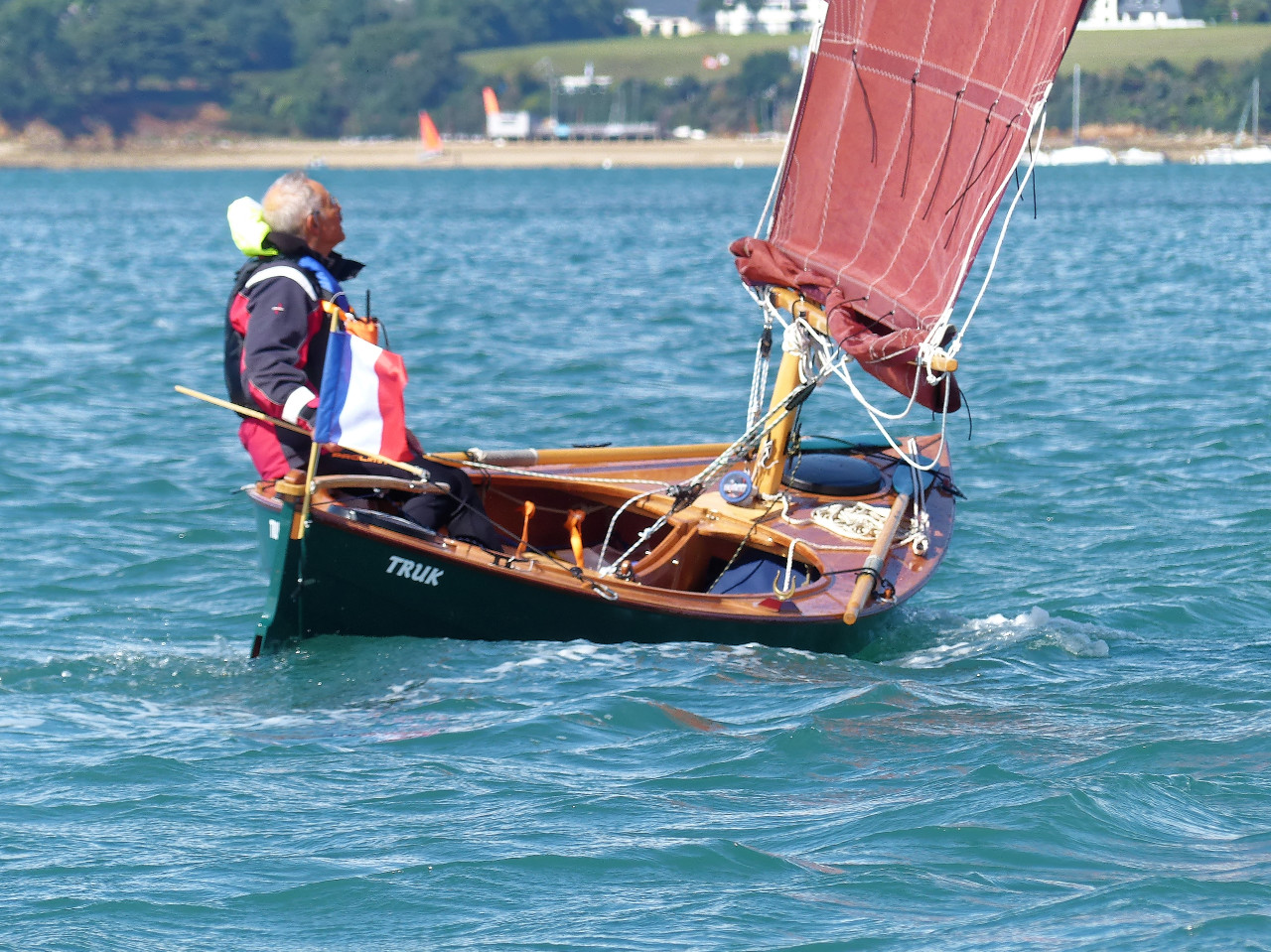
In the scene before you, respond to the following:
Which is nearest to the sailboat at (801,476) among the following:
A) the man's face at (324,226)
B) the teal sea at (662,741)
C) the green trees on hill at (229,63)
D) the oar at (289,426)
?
the oar at (289,426)

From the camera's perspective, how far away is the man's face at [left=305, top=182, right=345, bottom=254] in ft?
24.6

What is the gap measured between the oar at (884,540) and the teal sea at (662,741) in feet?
1.21

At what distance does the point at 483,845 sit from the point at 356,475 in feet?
6.96

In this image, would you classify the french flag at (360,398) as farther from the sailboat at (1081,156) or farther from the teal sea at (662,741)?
the sailboat at (1081,156)

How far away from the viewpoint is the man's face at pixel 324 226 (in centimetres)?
750

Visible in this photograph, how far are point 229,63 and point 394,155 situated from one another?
100ft

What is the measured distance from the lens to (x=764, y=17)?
188125 mm

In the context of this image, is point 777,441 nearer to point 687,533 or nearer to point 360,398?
point 687,533

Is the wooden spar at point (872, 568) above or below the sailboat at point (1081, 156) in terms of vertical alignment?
below

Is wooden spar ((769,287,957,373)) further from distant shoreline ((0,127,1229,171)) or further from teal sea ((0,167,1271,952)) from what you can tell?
distant shoreline ((0,127,1229,171))

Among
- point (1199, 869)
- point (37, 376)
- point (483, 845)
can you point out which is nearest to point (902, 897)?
point (1199, 869)

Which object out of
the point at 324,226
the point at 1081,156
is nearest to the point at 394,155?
the point at 1081,156

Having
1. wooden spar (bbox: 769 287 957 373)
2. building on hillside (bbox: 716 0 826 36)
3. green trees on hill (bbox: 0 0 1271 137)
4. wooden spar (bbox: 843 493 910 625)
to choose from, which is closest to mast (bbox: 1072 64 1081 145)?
green trees on hill (bbox: 0 0 1271 137)

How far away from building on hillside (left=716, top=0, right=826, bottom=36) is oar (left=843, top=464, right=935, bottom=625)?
176376 mm
